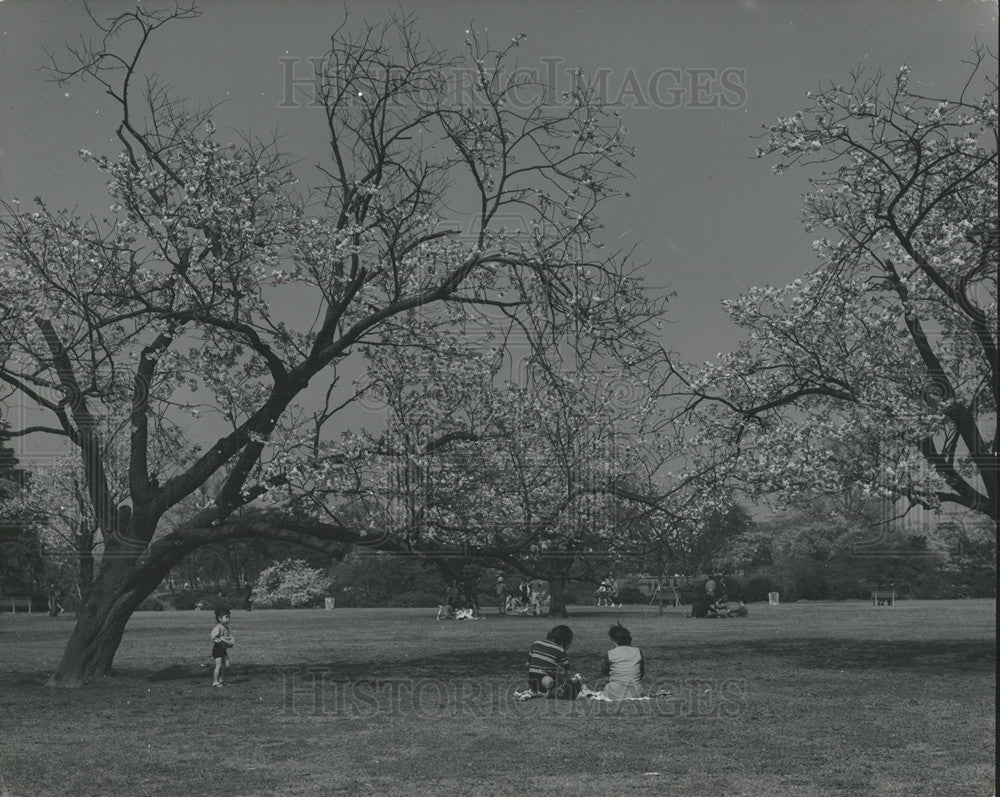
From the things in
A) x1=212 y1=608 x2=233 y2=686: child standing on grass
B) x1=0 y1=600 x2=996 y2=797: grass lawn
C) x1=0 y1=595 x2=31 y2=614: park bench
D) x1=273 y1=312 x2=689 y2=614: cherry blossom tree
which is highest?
x1=273 y1=312 x2=689 y2=614: cherry blossom tree

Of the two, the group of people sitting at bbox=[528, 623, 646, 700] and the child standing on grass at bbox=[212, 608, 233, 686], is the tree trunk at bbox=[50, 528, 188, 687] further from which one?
the group of people sitting at bbox=[528, 623, 646, 700]

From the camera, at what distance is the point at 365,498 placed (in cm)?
1602

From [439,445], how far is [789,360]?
247 inches

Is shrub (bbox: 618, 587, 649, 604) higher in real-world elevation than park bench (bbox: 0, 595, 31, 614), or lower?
lower

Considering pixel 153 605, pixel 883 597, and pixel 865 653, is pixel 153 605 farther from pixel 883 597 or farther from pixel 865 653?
pixel 865 653

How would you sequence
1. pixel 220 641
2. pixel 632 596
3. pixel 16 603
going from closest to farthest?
pixel 220 641 < pixel 632 596 < pixel 16 603

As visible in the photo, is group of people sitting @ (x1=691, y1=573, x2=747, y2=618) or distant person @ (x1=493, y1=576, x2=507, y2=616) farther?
group of people sitting @ (x1=691, y1=573, x2=747, y2=618)

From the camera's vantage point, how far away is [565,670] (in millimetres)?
13641

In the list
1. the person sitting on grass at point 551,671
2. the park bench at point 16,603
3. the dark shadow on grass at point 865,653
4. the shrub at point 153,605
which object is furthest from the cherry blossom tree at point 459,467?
the shrub at point 153,605

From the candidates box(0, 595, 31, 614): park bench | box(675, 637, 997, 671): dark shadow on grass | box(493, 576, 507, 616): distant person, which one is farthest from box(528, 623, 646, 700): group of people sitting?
box(0, 595, 31, 614): park bench
